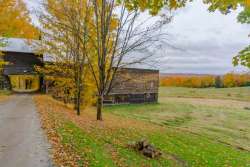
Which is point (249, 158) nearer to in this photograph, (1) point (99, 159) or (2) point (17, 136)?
(1) point (99, 159)

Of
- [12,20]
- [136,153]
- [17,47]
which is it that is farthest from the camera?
[17,47]

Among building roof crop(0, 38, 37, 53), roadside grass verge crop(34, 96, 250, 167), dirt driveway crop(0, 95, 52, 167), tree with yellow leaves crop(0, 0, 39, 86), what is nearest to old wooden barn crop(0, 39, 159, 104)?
building roof crop(0, 38, 37, 53)

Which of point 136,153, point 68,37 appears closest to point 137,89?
point 68,37

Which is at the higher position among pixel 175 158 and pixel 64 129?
pixel 64 129

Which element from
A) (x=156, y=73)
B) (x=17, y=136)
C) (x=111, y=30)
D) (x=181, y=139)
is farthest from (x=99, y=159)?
(x=156, y=73)

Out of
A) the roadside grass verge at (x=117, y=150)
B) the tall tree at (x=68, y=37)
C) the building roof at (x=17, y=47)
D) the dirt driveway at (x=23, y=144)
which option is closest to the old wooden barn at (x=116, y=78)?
the building roof at (x=17, y=47)

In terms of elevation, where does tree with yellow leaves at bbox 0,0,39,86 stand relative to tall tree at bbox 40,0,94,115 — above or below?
above

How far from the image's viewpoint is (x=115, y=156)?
10203 millimetres

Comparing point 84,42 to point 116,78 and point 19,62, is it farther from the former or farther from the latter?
point 19,62

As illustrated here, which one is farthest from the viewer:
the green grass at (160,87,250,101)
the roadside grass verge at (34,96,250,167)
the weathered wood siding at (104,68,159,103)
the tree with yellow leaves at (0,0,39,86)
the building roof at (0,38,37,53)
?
the green grass at (160,87,250,101)

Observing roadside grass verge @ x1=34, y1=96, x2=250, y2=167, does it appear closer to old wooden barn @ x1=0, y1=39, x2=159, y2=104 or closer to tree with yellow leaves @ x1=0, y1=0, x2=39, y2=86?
old wooden barn @ x1=0, y1=39, x2=159, y2=104

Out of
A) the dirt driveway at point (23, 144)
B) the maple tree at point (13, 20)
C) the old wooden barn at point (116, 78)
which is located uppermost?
the maple tree at point (13, 20)

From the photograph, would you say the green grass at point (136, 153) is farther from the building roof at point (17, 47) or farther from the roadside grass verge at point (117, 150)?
the building roof at point (17, 47)

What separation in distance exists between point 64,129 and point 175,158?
4.59 m
